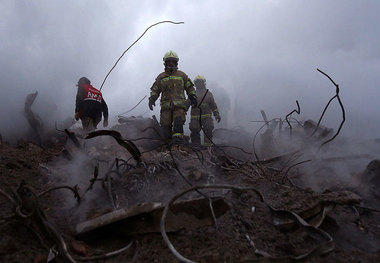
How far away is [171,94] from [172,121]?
0.52 m

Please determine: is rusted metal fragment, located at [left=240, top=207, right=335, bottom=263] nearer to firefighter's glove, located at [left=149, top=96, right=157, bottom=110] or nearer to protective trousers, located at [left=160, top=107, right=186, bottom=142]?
protective trousers, located at [left=160, top=107, right=186, bottom=142]

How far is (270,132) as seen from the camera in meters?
5.68

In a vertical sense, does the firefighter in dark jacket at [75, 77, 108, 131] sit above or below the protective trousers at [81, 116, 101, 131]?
above

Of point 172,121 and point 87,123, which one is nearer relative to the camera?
point 172,121

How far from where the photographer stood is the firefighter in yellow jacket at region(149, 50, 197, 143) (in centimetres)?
517

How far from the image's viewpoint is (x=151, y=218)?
146 cm

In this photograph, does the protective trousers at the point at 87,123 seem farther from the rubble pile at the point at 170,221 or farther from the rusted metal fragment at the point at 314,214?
the rusted metal fragment at the point at 314,214

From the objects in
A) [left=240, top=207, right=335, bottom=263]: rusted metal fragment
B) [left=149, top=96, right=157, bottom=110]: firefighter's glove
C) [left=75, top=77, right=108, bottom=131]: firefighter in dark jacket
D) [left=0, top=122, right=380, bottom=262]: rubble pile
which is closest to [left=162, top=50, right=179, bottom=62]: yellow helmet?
[left=149, top=96, right=157, bottom=110]: firefighter's glove

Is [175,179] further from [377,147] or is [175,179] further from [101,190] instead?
[377,147]

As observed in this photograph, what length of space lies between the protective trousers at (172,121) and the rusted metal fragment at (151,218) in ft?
11.7

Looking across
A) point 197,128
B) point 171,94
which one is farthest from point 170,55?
point 197,128

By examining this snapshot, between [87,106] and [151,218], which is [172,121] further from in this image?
[151,218]

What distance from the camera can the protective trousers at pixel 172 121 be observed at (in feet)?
16.7

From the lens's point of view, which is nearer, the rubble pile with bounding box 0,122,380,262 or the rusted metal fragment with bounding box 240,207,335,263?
the rusted metal fragment with bounding box 240,207,335,263
